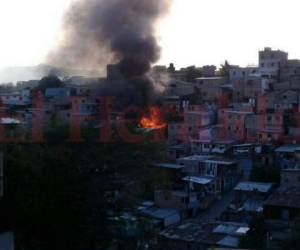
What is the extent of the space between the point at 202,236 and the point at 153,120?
872cm

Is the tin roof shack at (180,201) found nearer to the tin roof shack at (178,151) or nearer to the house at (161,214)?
the house at (161,214)

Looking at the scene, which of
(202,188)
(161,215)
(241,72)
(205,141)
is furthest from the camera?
(241,72)

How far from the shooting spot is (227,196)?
1521 centimetres

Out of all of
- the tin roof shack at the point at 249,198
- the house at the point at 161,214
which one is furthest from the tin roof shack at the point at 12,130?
the tin roof shack at the point at 249,198

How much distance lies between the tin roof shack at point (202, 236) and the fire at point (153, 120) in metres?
6.77

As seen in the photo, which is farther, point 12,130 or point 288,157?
point 288,157

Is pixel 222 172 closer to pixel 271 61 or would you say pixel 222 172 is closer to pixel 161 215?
pixel 161 215

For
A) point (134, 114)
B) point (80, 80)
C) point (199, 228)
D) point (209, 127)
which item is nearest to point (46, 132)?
point (199, 228)

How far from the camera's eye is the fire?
60.6 feet

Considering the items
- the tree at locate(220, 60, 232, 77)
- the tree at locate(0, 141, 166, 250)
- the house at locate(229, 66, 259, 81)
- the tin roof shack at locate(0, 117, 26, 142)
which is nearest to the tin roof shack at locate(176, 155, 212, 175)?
the tin roof shack at locate(0, 117, 26, 142)

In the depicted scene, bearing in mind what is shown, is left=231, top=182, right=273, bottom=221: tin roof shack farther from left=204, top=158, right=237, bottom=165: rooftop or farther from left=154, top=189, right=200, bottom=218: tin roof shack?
left=204, top=158, right=237, bottom=165: rooftop

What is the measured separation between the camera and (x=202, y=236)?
11078mm

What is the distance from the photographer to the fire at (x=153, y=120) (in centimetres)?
1848

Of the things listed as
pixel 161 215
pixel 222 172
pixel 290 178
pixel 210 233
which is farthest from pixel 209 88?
pixel 210 233
